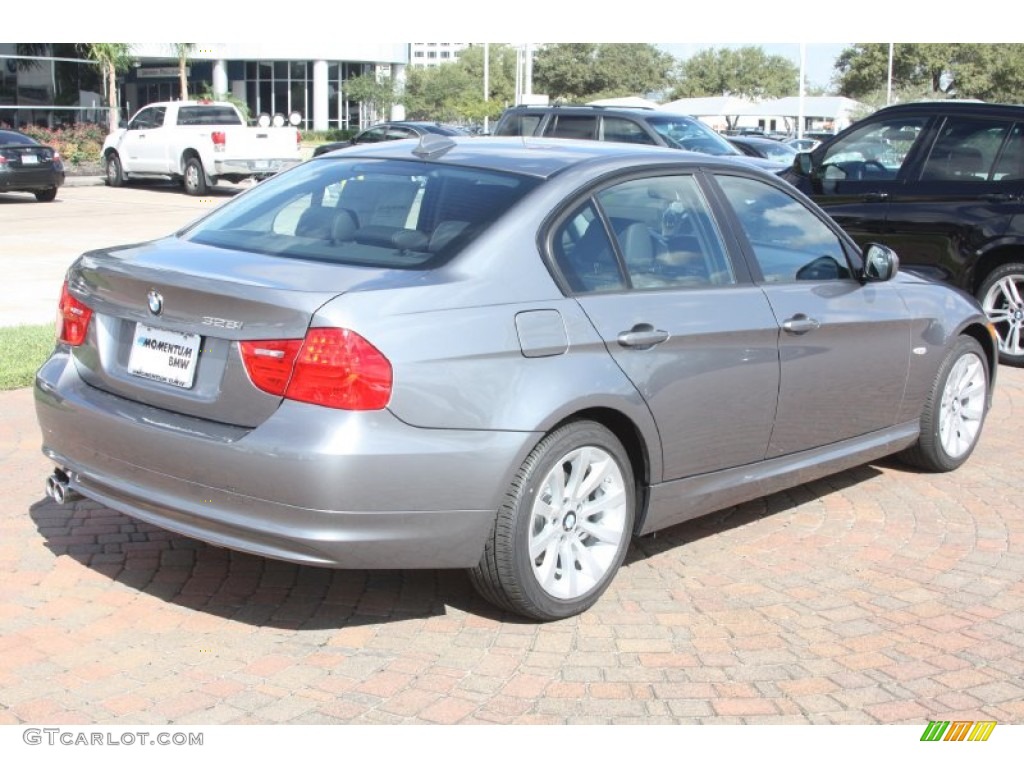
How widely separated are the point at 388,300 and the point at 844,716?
195 centimetres

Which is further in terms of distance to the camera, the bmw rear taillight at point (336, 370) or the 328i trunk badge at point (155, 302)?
the 328i trunk badge at point (155, 302)

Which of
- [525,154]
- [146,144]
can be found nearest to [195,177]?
[146,144]

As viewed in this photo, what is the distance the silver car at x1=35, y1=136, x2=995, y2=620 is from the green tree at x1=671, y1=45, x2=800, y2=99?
88534 mm

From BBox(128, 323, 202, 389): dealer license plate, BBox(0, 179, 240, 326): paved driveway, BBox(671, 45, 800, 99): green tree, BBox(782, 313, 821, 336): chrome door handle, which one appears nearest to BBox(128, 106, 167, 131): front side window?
BBox(0, 179, 240, 326): paved driveway

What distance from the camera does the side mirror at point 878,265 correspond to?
239 inches

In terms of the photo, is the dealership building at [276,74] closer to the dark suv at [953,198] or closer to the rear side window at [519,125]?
the rear side window at [519,125]

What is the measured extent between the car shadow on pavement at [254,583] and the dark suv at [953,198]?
A: 20.4ft

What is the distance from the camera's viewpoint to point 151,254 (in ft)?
16.0

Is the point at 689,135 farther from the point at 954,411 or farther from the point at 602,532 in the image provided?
the point at 602,532

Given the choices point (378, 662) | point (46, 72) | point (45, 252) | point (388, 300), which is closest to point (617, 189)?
point (388, 300)

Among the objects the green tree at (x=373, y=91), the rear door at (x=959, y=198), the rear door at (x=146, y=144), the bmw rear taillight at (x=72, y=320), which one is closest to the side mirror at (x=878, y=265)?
the bmw rear taillight at (x=72, y=320)

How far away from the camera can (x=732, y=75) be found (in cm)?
9338

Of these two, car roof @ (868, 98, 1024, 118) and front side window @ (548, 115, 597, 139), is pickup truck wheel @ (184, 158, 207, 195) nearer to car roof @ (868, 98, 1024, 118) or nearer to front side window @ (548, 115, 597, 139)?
front side window @ (548, 115, 597, 139)

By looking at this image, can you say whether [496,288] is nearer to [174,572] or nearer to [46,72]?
[174,572]
